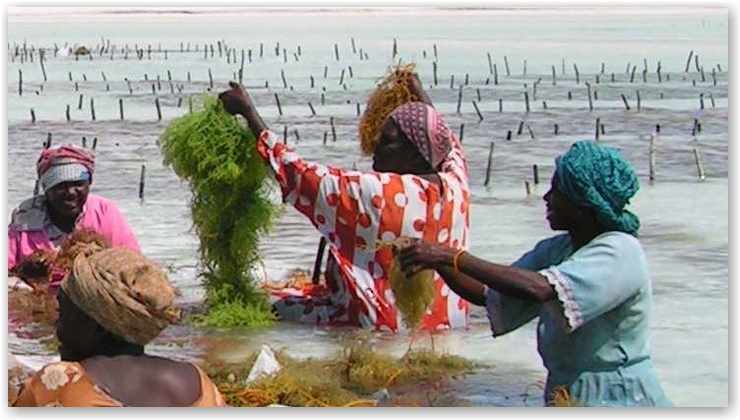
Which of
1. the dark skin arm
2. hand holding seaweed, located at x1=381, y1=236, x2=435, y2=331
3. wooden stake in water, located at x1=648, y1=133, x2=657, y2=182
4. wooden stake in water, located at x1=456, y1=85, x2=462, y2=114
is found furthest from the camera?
wooden stake in water, located at x1=456, y1=85, x2=462, y2=114

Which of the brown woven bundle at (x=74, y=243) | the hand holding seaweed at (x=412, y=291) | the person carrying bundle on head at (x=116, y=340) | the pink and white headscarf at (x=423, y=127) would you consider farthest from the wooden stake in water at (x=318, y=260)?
the person carrying bundle on head at (x=116, y=340)

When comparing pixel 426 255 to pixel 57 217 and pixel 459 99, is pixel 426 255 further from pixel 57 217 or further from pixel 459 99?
pixel 57 217

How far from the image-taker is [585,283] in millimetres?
3686

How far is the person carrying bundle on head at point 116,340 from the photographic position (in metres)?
3.39

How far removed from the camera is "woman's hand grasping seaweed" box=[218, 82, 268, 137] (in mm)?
4879

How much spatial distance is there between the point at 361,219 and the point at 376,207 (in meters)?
0.06

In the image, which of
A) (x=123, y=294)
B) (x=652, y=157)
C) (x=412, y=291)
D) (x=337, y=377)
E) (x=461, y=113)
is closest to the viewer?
(x=123, y=294)

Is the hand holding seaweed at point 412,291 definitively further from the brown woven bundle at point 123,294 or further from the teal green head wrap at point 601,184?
the brown woven bundle at point 123,294

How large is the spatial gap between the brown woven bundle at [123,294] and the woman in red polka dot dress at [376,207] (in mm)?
1520

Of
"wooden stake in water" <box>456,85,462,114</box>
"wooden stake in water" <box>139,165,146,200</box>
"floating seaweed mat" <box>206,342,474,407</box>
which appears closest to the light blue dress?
"floating seaweed mat" <box>206,342,474,407</box>

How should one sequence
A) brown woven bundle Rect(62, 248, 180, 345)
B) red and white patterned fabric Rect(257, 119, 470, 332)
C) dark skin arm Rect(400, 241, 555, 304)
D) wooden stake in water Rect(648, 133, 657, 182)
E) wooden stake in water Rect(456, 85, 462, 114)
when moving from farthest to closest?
wooden stake in water Rect(456, 85, 462, 114)
red and white patterned fabric Rect(257, 119, 470, 332)
wooden stake in water Rect(648, 133, 657, 182)
dark skin arm Rect(400, 241, 555, 304)
brown woven bundle Rect(62, 248, 180, 345)

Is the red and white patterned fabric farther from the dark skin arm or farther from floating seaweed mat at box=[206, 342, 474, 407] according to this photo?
the dark skin arm

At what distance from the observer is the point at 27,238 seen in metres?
4.86

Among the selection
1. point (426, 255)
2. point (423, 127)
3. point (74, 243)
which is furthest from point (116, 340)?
point (423, 127)
